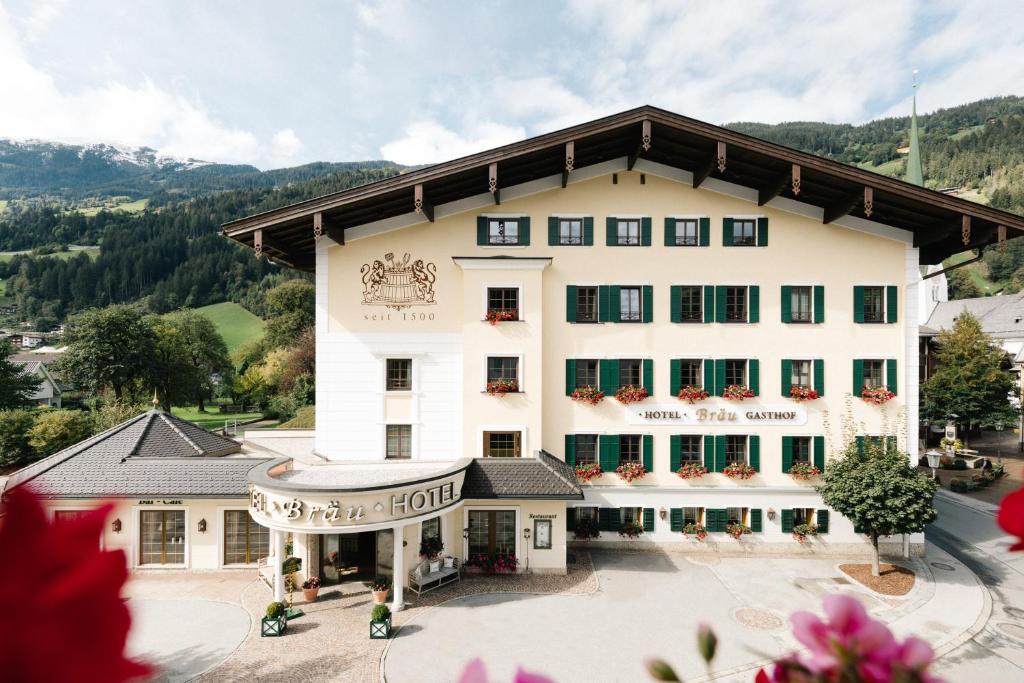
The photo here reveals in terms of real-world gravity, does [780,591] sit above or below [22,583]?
below

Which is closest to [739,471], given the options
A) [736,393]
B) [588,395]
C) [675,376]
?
[736,393]

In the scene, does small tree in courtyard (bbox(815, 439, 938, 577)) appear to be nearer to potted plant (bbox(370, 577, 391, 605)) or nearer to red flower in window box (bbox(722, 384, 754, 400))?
red flower in window box (bbox(722, 384, 754, 400))

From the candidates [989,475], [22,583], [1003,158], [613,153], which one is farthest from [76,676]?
[1003,158]

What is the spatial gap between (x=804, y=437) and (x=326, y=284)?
1743 centimetres

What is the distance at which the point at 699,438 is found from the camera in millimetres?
17359

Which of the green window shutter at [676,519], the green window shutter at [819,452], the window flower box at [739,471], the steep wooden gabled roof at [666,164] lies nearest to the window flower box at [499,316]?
the steep wooden gabled roof at [666,164]

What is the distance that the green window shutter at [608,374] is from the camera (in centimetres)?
1725

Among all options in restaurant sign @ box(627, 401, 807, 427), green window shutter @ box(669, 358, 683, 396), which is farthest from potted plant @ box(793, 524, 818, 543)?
green window shutter @ box(669, 358, 683, 396)

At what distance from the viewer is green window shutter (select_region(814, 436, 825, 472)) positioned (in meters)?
17.2

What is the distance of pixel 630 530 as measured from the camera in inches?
679

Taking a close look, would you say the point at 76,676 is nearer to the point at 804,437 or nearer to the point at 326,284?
the point at 326,284

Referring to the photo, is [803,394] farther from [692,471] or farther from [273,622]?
[273,622]

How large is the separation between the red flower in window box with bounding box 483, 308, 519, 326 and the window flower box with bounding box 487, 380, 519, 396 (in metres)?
1.99

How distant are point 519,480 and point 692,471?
6173 mm
